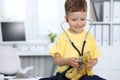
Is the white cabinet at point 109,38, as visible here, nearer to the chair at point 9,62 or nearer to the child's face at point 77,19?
the chair at point 9,62

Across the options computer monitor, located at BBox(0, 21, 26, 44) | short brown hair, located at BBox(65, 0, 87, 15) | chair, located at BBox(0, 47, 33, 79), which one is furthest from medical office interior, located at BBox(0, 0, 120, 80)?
short brown hair, located at BBox(65, 0, 87, 15)

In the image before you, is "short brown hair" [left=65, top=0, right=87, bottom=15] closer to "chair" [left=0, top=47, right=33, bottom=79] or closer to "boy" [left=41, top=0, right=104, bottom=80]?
"boy" [left=41, top=0, right=104, bottom=80]

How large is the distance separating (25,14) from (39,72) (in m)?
0.92

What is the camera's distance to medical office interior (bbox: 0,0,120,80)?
3.67 meters

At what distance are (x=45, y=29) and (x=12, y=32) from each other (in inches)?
19.7

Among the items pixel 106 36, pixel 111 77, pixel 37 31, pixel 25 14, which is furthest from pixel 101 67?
pixel 25 14

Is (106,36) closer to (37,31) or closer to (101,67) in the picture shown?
(101,67)

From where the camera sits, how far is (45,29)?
13.4ft

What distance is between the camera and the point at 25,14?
406 centimetres

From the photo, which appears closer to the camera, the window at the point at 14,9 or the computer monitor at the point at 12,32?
the computer monitor at the point at 12,32

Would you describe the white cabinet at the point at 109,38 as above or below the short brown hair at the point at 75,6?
below

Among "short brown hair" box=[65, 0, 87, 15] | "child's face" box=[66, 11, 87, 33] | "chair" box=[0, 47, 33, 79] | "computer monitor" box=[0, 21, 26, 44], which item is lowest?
"chair" box=[0, 47, 33, 79]

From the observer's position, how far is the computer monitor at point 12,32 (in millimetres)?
3883

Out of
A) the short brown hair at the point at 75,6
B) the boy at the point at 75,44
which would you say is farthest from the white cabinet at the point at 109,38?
the short brown hair at the point at 75,6
